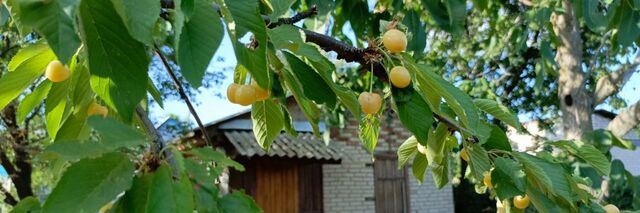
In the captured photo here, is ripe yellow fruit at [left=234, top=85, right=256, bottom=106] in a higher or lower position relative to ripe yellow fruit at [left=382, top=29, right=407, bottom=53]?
lower

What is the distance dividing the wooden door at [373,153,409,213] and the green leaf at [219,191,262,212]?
852 cm

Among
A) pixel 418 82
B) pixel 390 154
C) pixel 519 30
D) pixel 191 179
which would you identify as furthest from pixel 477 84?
pixel 191 179

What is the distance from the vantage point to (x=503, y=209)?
114 centimetres

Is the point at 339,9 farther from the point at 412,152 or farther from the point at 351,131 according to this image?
the point at 351,131

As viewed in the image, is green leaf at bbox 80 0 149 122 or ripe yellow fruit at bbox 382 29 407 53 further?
ripe yellow fruit at bbox 382 29 407 53

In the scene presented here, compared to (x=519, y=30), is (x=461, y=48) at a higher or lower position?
higher

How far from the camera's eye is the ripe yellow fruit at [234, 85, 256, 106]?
0.72 meters

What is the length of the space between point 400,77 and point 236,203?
0.30 m

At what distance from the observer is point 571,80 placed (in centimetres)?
390

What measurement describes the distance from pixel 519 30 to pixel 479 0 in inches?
98.7

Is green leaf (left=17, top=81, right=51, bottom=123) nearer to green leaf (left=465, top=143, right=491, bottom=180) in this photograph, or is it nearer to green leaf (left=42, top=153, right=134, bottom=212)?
green leaf (left=42, top=153, right=134, bottom=212)

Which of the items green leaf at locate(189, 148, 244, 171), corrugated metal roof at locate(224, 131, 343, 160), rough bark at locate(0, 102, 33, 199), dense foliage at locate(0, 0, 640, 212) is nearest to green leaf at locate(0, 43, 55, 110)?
dense foliage at locate(0, 0, 640, 212)

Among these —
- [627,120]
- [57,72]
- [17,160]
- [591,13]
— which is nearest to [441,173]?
[57,72]

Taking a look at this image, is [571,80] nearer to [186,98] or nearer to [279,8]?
[186,98]
